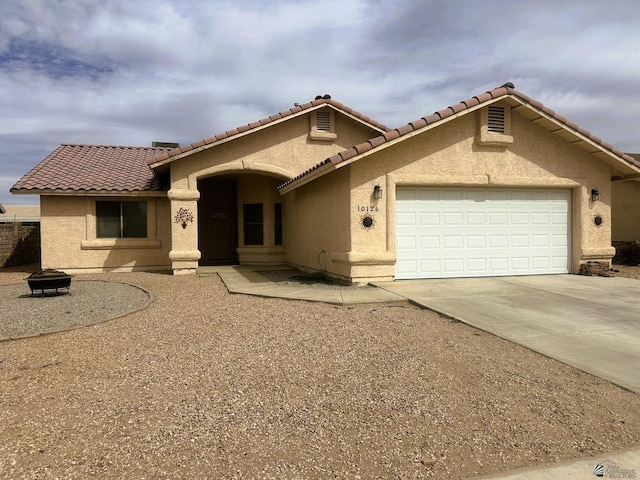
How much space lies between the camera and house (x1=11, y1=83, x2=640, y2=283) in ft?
34.7

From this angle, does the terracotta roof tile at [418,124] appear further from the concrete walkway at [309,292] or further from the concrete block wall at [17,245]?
the concrete block wall at [17,245]

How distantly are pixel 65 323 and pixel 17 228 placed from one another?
598 inches

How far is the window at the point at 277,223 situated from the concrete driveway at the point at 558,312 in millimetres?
7264

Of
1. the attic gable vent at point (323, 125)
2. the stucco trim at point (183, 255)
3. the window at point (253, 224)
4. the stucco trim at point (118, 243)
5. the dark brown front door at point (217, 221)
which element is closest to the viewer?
the stucco trim at point (183, 255)

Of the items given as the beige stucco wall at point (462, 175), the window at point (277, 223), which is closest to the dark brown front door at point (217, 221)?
the window at point (277, 223)

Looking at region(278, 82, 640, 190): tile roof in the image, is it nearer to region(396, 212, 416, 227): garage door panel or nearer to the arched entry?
region(396, 212, 416, 227): garage door panel

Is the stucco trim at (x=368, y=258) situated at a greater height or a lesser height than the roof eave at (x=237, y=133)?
lesser

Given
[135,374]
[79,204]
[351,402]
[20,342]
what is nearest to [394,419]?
[351,402]

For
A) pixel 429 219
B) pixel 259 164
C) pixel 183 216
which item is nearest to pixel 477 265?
pixel 429 219

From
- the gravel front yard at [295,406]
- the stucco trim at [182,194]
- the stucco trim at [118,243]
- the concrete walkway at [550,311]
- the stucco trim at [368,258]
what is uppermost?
the stucco trim at [182,194]

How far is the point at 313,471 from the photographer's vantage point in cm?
283

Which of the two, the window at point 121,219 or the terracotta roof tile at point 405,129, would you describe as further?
the window at point 121,219

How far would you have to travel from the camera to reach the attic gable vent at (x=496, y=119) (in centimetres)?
1123

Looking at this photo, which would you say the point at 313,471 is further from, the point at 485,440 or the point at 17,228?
the point at 17,228
